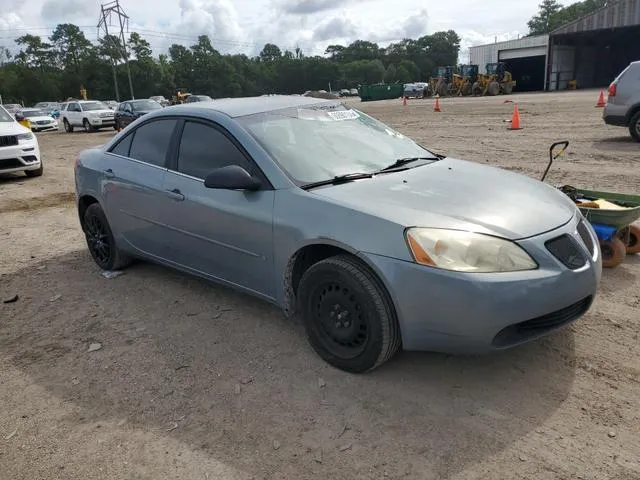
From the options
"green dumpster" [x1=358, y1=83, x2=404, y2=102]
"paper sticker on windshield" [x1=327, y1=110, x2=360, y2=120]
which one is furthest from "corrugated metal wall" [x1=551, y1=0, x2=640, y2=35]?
"paper sticker on windshield" [x1=327, y1=110, x2=360, y2=120]

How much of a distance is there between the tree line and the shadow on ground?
84.1 m

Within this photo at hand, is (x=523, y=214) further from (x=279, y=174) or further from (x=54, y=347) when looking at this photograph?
(x=54, y=347)

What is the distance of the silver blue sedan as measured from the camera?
2.78 m

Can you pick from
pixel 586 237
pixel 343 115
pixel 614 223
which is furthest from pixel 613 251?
pixel 343 115

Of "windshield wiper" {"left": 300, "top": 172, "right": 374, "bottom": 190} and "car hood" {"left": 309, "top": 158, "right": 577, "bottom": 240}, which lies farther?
"windshield wiper" {"left": 300, "top": 172, "right": 374, "bottom": 190}

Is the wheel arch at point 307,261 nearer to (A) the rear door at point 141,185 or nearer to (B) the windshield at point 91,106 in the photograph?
(A) the rear door at point 141,185

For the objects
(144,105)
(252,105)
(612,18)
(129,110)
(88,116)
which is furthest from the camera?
(612,18)

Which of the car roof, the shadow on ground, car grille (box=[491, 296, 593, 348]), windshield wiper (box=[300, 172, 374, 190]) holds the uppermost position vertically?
the car roof

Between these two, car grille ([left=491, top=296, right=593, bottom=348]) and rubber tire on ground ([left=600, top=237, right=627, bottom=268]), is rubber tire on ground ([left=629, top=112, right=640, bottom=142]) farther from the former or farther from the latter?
car grille ([left=491, top=296, right=593, bottom=348])

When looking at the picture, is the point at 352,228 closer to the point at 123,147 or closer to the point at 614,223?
the point at 614,223

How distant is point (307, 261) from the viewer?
135 inches

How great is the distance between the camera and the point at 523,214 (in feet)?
10.0

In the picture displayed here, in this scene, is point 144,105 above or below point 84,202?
above

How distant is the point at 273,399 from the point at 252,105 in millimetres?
2273
